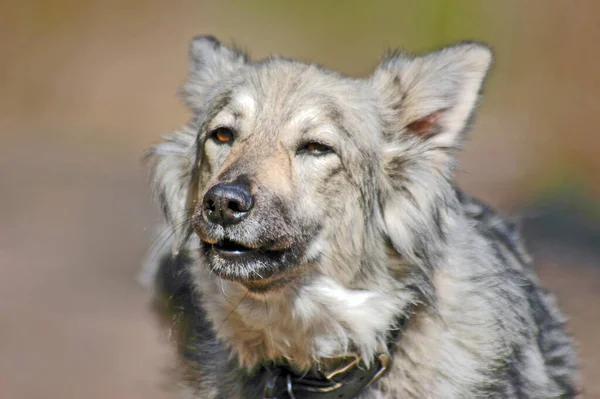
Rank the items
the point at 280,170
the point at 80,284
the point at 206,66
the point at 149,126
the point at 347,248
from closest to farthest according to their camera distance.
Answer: the point at 280,170, the point at 347,248, the point at 206,66, the point at 80,284, the point at 149,126

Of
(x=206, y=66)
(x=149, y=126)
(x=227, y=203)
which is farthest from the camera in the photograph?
(x=149, y=126)

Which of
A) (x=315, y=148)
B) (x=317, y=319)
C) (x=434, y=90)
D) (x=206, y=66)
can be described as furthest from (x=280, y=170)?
(x=206, y=66)

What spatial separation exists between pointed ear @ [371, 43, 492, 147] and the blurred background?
2701 millimetres

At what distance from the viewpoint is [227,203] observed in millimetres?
3375

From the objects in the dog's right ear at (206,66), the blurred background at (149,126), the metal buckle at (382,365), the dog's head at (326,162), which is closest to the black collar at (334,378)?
the metal buckle at (382,365)

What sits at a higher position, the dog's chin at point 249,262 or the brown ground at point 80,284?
the dog's chin at point 249,262

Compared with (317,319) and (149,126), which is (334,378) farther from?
(149,126)

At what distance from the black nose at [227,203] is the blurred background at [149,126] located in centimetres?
279

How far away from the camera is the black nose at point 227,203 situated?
3377 mm

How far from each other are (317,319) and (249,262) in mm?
421

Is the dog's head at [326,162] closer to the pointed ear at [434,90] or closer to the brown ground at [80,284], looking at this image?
the pointed ear at [434,90]

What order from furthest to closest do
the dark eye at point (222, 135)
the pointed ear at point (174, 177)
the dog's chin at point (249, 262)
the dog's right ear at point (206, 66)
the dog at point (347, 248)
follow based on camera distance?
the dog's right ear at point (206, 66), the pointed ear at point (174, 177), the dark eye at point (222, 135), the dog at point (347, 248), the dog's chin at point (249, 262)

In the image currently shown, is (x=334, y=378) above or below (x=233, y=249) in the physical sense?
below

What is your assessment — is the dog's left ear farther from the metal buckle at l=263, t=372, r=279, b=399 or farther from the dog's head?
the metal buckle at l=263, t=372, r=279, b=399
